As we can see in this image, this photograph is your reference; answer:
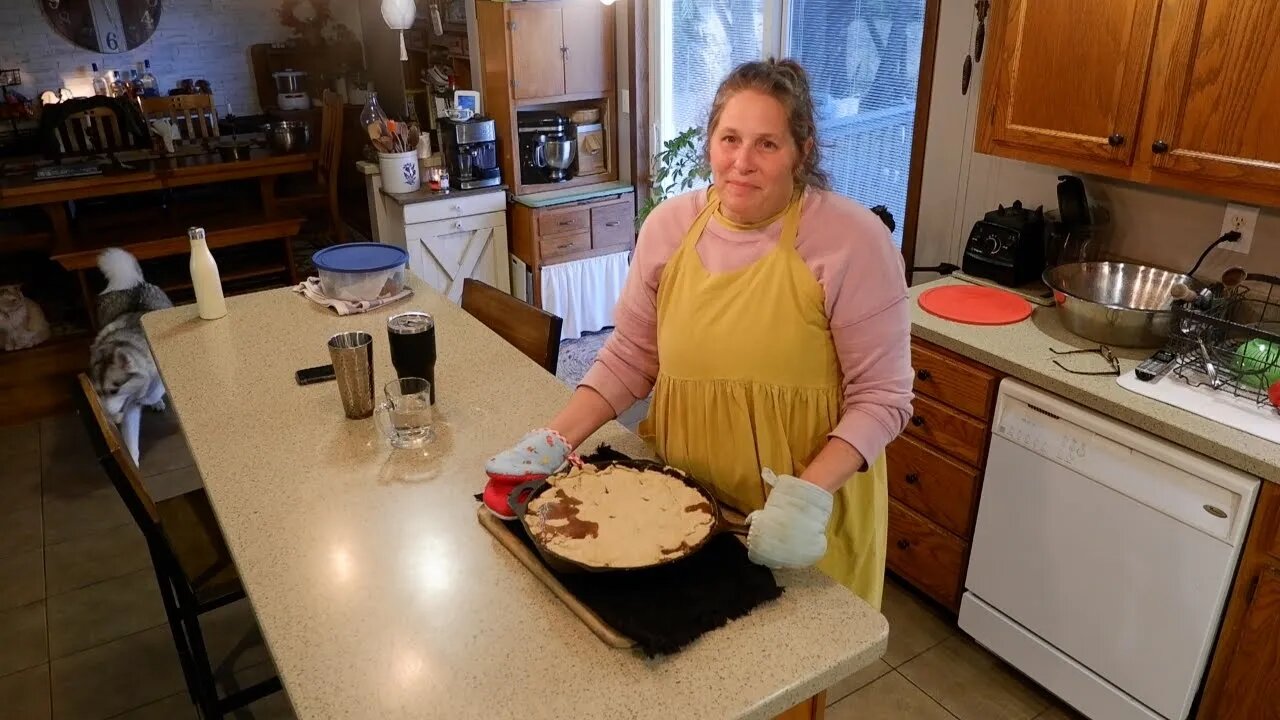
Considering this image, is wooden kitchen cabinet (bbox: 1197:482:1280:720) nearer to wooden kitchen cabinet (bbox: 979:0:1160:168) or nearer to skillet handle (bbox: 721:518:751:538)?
wooden kitchen cabinet (bbox: 979:0:1160:168)

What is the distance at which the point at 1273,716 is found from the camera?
1.74m

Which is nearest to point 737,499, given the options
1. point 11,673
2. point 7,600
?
point 11,673

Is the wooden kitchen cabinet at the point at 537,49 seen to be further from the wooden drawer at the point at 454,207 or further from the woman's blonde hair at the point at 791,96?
the woman's blonde hair at the point at 791,96

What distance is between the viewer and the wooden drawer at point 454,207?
3898 mm

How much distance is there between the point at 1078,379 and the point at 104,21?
765 centimetres

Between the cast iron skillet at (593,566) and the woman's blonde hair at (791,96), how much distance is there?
1.60ft

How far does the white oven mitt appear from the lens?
112 cm

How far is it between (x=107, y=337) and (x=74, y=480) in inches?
21.2

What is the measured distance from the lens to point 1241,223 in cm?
209

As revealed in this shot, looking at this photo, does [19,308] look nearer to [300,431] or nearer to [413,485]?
[300,431]

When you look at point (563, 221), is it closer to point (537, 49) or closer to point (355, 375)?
point (537, 49)

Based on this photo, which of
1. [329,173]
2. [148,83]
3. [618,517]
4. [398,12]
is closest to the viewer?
[618,517]

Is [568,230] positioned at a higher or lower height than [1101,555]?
higher

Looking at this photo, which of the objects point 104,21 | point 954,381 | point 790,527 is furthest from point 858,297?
point 104,21
